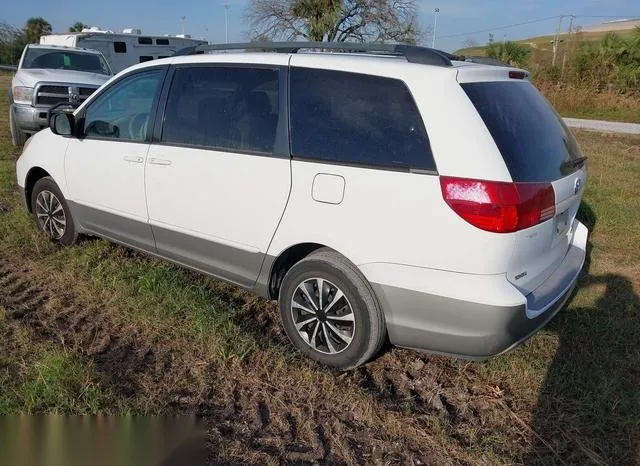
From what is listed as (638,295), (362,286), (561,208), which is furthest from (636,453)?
(638,295)

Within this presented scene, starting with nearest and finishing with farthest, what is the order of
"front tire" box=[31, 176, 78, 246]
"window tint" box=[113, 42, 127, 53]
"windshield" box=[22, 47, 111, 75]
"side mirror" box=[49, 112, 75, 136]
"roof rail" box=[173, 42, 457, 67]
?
1. "roof rail" box=[173, 42, 457, 67]
2. "side mirror" box=[49, 112, 75, 136]
3. "front tire" box=[31, 176, 78, 246]
4. "windshield" box=[22, 47, 111, 75]
5. "window tint" box=[113, 42, 127, 53]

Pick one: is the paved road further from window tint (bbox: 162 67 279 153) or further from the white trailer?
window tint (bbox: 162 67 279 153)

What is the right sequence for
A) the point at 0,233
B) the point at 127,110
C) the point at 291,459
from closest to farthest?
1. the point at 291,459
2. the point at 127,110
3. the point at 0,233

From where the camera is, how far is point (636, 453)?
277 cm

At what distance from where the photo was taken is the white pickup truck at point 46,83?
970 centimetres

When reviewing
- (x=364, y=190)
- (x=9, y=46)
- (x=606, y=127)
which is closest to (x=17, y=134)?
(x=364, y=190)

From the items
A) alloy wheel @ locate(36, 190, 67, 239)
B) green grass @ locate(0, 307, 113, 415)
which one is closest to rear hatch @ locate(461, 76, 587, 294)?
green grass @ locate(0, 307, 113, 415)

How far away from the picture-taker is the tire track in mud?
2.73 metres

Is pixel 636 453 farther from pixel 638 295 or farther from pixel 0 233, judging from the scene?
pixel 0 233

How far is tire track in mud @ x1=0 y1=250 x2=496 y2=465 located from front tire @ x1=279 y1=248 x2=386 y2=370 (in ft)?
0.63

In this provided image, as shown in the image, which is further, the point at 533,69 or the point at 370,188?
the point at 533,69

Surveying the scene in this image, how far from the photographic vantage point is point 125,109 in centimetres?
441

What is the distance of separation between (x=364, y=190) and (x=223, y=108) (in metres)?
1.30

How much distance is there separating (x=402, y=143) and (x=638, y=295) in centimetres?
289
